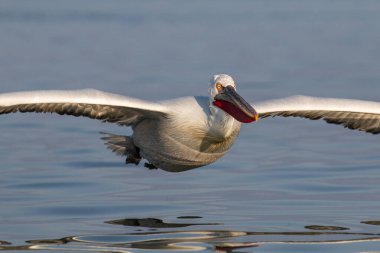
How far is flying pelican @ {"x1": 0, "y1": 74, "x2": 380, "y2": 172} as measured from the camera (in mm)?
10609

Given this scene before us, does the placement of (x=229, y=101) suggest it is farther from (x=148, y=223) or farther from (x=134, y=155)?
(x=134, y=155)

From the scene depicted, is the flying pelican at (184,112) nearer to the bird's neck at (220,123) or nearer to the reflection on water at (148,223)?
the bird's neck at (220,123)

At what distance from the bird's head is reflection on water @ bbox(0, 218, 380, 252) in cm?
100

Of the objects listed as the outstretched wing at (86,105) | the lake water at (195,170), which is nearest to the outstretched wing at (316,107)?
the lake water at (195,170)

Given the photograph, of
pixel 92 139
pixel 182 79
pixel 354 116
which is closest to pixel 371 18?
pixel 182 79

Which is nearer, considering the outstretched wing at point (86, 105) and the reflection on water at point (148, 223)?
the outstretched wing at point (86, 105)

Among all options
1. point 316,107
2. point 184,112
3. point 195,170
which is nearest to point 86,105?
point 184,112

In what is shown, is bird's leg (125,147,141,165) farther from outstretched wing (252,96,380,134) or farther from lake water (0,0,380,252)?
outstretched wing (252,96,380,134)

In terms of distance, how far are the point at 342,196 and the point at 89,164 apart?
3.20 meters

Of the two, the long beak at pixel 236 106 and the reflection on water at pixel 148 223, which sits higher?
the long beak at pixel 236 106

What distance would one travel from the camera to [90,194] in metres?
12.3

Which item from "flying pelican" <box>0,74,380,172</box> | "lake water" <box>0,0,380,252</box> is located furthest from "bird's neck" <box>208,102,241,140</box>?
"lake water" <box>0,0,380,252</box>

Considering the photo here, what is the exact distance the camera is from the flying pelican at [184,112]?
10609mm

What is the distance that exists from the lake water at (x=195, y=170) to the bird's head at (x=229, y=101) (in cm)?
99
